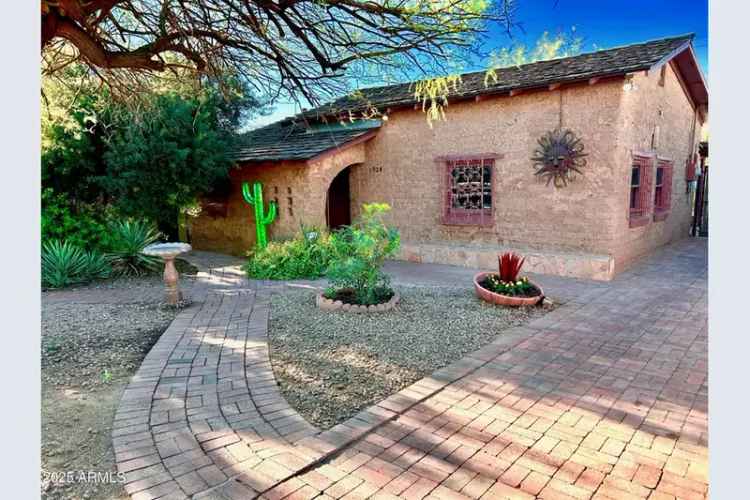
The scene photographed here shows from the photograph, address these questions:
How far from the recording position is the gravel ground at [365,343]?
385cm

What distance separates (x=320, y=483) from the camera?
2.67 metres

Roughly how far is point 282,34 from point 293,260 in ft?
17.5

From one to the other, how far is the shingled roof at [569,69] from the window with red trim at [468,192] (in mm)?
1560

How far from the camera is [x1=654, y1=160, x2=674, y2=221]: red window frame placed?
11258 mm

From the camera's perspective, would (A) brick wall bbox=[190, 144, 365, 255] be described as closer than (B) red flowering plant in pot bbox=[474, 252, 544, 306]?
No

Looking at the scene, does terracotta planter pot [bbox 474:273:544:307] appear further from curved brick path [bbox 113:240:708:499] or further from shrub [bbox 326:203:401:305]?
shrub [bbox 326:203:401:305]

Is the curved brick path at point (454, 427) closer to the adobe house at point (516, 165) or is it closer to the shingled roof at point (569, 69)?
the adobe house at point (516, 165)

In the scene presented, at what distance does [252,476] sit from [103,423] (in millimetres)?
1431

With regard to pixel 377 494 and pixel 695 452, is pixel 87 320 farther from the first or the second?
pixel 695 452

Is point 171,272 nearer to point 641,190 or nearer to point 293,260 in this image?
point 293,260

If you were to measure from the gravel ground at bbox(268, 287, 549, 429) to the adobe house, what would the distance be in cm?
308

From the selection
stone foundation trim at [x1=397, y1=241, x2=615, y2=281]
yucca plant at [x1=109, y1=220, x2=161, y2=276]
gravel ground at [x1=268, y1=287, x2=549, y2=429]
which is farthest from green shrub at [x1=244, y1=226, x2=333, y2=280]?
stone foundation trim at [x1=397, y1=241, x2=615, y2=281]

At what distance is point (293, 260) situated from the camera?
30.6 ft

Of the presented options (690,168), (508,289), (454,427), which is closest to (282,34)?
(454,427)
